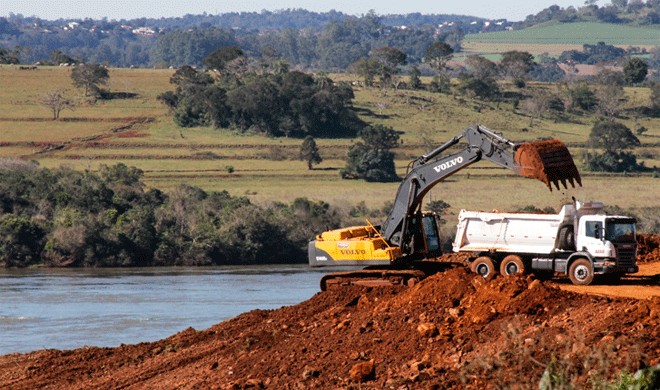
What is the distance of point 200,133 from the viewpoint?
88.7 meters

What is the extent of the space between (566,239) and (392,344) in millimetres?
7261

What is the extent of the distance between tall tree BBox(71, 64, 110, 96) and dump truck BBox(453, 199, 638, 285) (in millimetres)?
78856

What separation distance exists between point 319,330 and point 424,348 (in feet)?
8.19

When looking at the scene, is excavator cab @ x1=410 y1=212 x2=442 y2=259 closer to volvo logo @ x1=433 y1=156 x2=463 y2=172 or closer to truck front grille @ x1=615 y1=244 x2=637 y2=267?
volvo logo @ x1=433 y1=156 x2=463 y2=172

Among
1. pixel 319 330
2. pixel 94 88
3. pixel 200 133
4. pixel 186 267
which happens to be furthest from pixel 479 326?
pixel 94 88

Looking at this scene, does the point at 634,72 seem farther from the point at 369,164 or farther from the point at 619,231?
the point at 619,231

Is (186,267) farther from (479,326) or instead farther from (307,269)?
(479,326)

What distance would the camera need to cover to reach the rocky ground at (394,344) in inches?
529

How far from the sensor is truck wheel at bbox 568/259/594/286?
71.4 feet

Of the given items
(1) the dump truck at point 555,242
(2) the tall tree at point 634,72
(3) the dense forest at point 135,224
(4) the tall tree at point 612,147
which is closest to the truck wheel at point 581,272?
(1) the dump truck at point 555,242

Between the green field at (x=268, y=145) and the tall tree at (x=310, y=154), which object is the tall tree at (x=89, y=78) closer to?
the green field at (x=268, y=145)

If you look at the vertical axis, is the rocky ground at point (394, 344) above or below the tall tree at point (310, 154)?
above

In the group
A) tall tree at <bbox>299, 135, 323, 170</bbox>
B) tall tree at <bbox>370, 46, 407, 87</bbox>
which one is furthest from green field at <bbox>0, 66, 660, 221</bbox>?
tall tree at <bbox>370, 46, 407, 87</bbox>

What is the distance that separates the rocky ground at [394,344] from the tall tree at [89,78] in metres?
80.8
